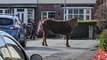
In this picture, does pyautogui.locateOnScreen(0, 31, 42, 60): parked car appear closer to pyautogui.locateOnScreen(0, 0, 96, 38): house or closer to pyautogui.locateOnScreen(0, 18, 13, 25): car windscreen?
pyautogui.locateOnScreen(0, 18, 13, 25): car windscreen

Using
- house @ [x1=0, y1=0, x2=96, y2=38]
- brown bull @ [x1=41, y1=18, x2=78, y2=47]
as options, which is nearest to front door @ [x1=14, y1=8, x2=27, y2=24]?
house @ [x1=0, y1=0, x2=96, y2=38]

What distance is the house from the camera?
60.1m

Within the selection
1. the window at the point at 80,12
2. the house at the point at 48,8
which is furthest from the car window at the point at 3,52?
the window at the point at 80,12

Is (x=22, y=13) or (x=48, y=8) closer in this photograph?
(x=22, y=13)

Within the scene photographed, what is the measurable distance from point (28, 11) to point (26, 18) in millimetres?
1066

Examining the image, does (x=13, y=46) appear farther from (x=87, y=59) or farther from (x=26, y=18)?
(x=26, y=18)

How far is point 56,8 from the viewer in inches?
2371

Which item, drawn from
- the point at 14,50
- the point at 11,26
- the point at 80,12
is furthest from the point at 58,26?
the point at 80,12

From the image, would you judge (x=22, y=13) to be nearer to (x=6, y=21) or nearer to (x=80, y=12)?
(x=80, y=12)

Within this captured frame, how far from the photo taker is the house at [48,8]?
60094 millimetres

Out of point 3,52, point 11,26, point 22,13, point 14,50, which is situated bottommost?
point 22,13

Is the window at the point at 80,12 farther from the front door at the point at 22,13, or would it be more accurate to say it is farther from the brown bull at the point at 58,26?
the brown bull at the point at 58,26

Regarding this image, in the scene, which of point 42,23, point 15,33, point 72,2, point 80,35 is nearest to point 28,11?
point 72,2

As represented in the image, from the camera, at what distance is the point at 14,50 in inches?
255
